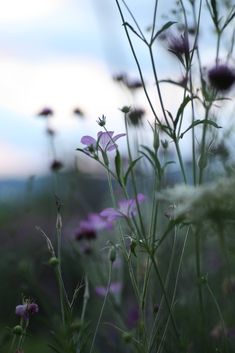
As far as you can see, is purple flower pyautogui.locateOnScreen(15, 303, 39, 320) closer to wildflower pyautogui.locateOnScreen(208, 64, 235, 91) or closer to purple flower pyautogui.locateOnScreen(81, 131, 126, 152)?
purple flower pyautogui.locateOnScreen(81, 131, 126, 152)

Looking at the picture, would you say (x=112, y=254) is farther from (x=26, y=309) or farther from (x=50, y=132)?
(x=50, y=132)

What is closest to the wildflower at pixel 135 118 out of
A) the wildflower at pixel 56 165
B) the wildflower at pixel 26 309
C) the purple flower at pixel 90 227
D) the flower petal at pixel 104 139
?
the purple flower at pixel 90 227

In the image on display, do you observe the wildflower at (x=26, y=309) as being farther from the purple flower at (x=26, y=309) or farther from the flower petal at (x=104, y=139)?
the flower petal at (x=104, y=139)

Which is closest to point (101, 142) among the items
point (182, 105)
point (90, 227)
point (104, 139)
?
point (104, 139)

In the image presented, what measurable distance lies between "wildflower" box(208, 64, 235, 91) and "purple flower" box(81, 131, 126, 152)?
193 millimetres

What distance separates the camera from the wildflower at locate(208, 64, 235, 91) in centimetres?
128

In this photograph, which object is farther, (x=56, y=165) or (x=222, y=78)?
(x=56, y=165)

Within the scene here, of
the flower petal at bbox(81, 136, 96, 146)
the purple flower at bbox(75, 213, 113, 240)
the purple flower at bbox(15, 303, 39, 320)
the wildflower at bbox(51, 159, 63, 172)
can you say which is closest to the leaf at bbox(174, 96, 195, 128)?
the flower petal at bbox(81, 136, 96, 146)

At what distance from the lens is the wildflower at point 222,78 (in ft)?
4.19

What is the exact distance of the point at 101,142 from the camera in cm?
131

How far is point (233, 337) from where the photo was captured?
198 centimetres

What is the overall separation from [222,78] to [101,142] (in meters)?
0.25

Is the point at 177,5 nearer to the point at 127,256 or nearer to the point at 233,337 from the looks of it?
the point at 127,256

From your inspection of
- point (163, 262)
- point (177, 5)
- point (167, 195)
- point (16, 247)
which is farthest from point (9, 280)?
point (167, 195)
